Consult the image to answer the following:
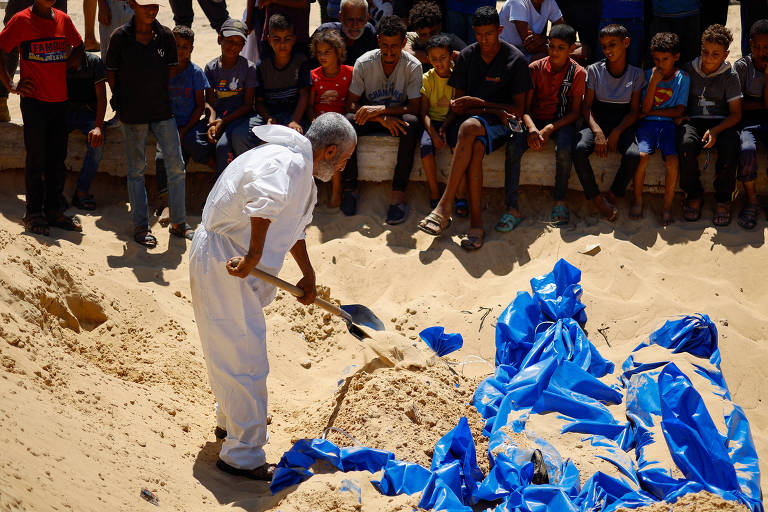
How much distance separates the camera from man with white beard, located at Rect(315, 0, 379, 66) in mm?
6828

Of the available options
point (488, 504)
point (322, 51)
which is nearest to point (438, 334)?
point (488, 504)

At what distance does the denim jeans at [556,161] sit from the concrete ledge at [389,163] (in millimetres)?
131

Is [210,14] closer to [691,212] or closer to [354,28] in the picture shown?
[354,28]

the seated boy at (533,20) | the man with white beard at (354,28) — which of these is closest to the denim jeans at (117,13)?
the man with white beard at (354,28)

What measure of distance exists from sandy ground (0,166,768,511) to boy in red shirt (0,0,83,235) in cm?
32

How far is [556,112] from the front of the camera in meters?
6.37

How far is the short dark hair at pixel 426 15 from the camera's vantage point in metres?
6.77

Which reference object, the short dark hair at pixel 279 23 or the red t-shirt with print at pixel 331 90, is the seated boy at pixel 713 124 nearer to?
the red t-shirt with print at pixel 331 90

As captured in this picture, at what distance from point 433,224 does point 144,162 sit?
2283 mm

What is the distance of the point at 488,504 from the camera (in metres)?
3.67

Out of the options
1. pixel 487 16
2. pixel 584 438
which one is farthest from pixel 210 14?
pixel 584 438

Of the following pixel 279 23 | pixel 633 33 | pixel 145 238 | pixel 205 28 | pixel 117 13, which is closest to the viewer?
pixel 145 238

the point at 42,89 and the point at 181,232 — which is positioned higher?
the point at 42,89

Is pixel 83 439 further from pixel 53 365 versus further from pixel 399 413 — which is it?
pixel 399 413
